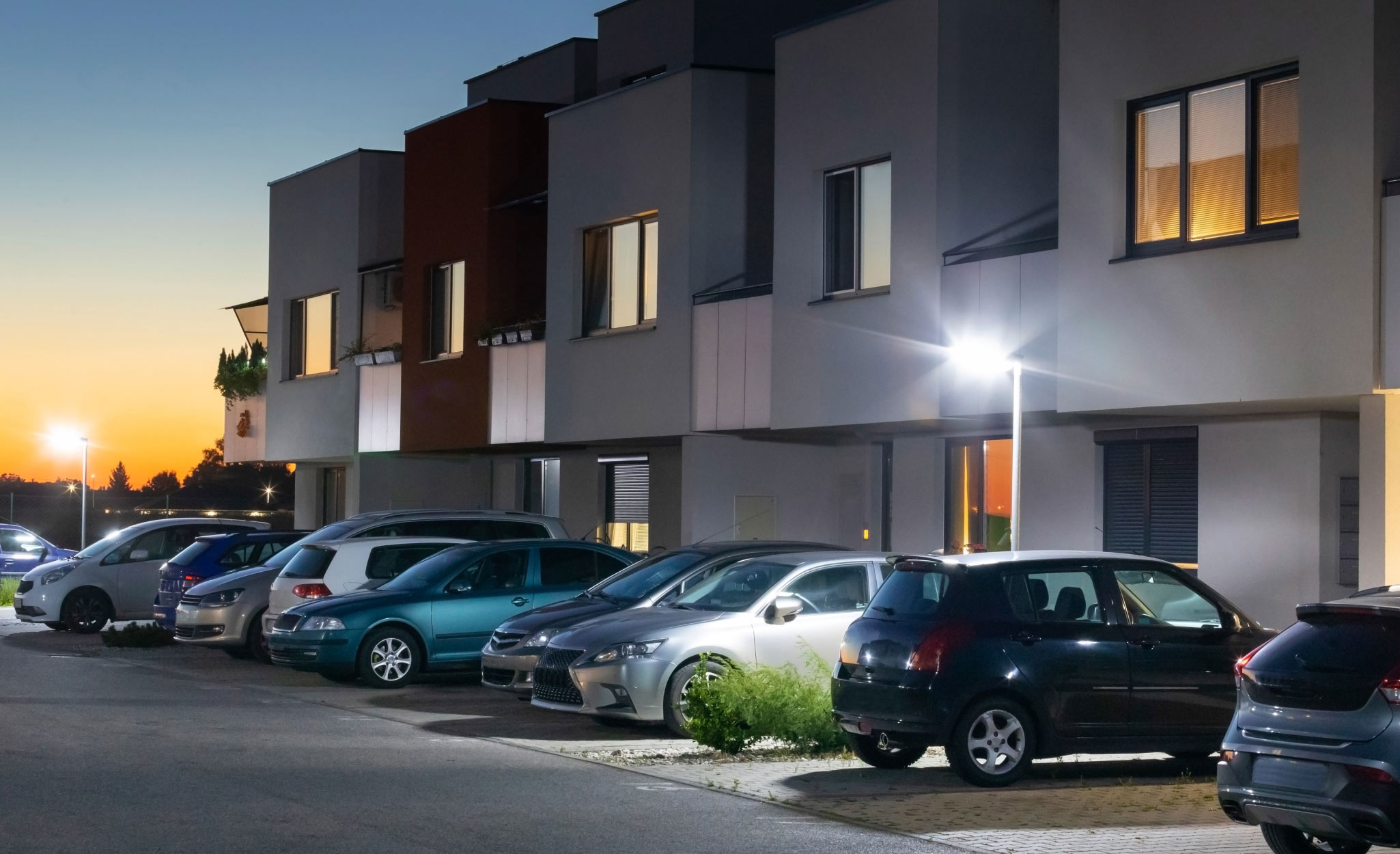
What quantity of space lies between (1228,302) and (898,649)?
5757mm

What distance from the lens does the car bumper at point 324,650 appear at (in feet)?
61.2

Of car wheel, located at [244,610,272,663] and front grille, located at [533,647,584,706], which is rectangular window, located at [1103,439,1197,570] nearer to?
front grille, located at [533,647,584,706]

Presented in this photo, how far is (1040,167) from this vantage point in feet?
66.9

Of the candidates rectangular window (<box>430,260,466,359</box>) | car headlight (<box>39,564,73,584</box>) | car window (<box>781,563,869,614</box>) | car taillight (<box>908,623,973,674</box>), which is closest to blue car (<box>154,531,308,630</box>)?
car headlight (<box>39,564,73,584</box>)

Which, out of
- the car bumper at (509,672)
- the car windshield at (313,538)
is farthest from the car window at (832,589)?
the car windshield at (313,538)

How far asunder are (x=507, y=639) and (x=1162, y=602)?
6372 mm

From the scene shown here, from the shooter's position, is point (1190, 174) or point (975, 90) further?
point (975, 90)

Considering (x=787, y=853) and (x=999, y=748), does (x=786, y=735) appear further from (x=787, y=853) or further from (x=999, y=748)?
(x=787, y=853)

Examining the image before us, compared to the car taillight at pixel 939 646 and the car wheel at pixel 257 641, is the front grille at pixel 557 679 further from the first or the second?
the car wheel at pixel 257 641

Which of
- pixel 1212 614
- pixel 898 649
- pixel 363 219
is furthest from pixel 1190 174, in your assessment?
pixel 363 219

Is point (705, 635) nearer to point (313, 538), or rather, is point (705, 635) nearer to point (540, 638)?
point (540, 638)

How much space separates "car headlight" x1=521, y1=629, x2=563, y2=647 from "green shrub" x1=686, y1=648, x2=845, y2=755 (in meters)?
2.71

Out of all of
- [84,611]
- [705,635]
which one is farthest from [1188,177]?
[84,611]

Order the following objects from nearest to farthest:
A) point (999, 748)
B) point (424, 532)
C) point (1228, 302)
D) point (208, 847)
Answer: point (208, 847)
point (999, 748)
point (1228, 302)
point (424, 532)
